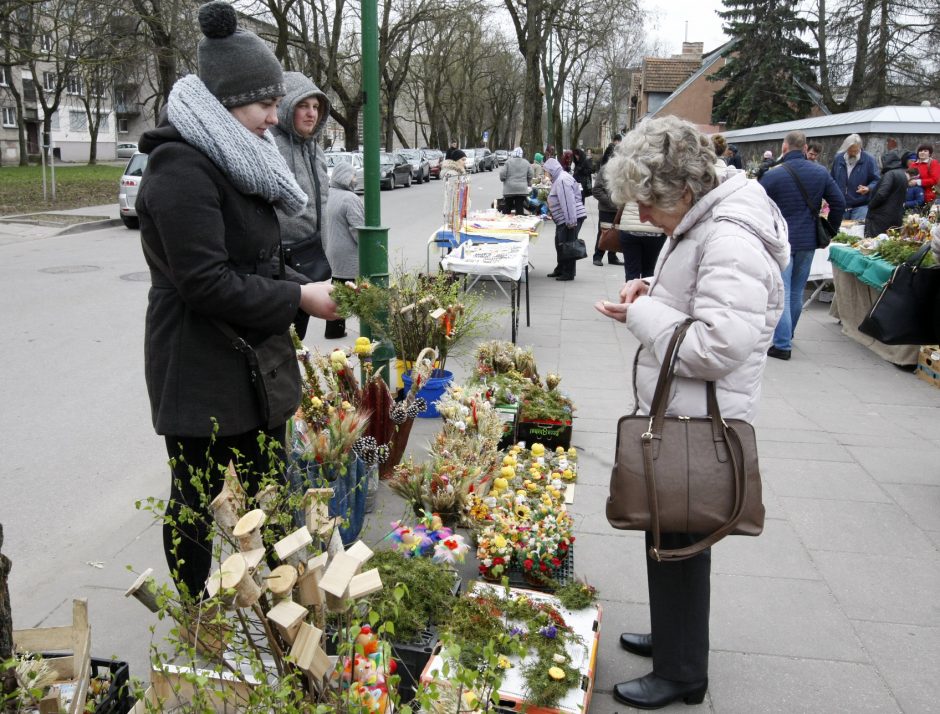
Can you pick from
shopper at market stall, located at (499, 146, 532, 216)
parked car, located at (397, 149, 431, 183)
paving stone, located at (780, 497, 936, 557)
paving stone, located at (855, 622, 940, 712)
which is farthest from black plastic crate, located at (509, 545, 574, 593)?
parked car, located at (397, 149, 431, 183)

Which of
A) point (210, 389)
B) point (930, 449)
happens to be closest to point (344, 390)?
point (210, 389)

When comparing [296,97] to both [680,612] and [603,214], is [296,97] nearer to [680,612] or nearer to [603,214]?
[680,612]

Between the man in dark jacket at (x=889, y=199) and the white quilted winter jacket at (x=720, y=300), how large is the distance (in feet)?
30.6

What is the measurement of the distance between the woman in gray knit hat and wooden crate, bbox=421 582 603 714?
0.99 meters

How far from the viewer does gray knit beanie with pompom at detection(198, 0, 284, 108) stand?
7.67 ft

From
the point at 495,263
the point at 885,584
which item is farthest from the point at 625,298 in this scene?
the point at 495,263

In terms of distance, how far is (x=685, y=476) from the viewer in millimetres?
2232

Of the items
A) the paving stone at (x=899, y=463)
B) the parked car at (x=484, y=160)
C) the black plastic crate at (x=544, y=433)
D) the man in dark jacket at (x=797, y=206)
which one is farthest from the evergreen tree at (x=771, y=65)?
the black plastic crate at (x=544, y=433)

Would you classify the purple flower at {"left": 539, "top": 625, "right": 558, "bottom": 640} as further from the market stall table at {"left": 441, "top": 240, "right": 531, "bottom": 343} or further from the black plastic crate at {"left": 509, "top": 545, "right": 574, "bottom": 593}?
the market stall table at {"left": 441, "top": 240, "right": 531, "bottom": 343}

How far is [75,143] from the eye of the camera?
204 ft

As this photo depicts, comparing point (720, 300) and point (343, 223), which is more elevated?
point (343, 223)

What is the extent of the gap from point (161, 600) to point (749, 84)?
37590mm

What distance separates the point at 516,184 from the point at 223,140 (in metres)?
14.2

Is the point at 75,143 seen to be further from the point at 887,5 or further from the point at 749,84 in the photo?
the point at 887,5
